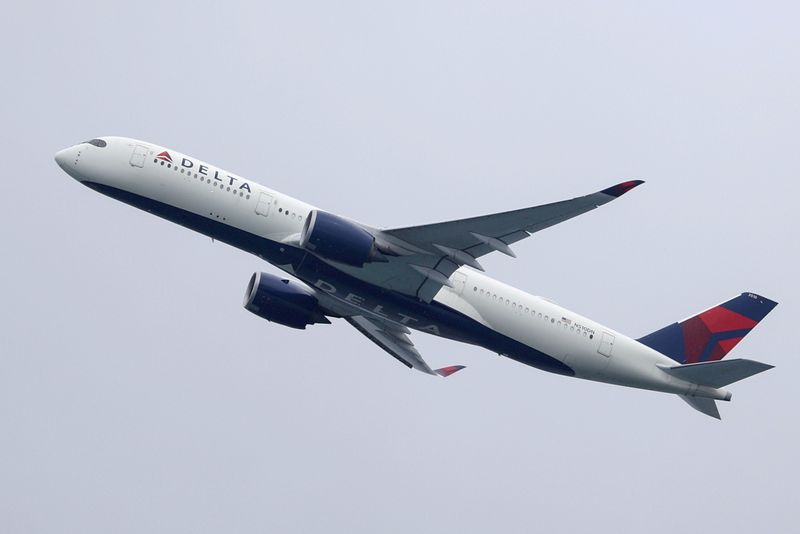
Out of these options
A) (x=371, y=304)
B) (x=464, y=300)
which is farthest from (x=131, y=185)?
(x=464, y=300)

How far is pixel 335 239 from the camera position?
38.1 metres

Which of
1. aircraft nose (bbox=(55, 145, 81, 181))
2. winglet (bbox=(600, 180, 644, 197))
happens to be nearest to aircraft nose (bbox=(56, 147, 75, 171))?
aircraft nose (bbox=(55, 145, 81, 181))

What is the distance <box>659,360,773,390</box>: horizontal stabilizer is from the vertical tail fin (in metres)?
1.79

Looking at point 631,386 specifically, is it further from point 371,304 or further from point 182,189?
point 182,189

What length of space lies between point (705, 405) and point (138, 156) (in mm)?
23236

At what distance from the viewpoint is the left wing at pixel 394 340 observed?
46425mm

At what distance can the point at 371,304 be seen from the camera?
1624 inches

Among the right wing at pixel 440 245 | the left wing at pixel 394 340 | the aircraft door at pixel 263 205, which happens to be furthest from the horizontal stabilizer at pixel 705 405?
the aircraft door at pixel 263 205

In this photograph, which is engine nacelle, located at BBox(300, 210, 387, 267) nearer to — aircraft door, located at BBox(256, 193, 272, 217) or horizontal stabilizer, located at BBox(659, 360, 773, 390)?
aircraft door, located at BBox(256, 193, 272, 217)

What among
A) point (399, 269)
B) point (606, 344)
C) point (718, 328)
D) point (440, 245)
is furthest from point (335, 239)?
point (718, 328)

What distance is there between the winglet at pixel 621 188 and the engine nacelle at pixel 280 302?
14.6 metres

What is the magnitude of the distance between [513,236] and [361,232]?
5.15 meters

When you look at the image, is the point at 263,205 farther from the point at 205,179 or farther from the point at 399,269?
the point at 399,269

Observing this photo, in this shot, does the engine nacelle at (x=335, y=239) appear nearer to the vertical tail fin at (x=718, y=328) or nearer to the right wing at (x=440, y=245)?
the right wing at (x=440, y=245)
